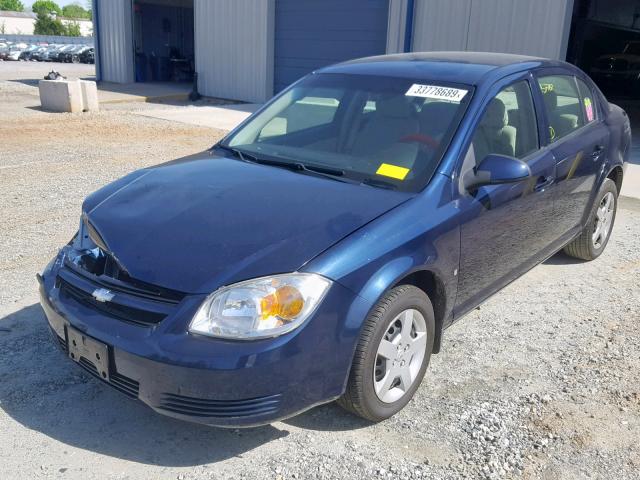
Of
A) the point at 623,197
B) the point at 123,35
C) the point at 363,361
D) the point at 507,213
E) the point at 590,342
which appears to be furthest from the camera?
the point at 123,35

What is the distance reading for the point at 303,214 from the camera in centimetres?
298

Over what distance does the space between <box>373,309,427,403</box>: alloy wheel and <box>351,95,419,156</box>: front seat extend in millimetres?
1047

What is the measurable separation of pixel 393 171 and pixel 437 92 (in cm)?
67

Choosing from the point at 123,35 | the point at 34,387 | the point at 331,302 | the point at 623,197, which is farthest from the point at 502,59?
A: the point at 123,35

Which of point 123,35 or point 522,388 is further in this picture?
point 123,35

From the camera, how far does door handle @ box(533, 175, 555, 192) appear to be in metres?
3.95

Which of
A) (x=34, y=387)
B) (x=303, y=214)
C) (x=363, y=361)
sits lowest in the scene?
(x=34, y=387)

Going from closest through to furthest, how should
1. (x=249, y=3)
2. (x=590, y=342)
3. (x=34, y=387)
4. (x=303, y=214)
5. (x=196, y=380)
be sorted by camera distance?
(x=196, y=380) → (x=303, y=214) → (x=34, y=387) → (x=590, y=342) → (x=249, y=3)

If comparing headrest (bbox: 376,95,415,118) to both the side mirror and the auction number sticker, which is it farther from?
the side mirror

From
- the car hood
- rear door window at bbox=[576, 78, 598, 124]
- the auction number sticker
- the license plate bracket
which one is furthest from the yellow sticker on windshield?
rear door window at bbox=[576, 78, 598, 124]

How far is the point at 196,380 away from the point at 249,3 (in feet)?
53.6

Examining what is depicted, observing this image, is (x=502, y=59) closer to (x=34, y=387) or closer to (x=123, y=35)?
(x=34, y=387)

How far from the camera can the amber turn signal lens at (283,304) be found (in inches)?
101

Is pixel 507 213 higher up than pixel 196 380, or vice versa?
pixel 507 213
